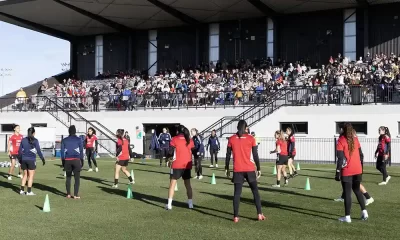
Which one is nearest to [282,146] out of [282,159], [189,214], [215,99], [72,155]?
[282,159]

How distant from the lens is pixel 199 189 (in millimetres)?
16219

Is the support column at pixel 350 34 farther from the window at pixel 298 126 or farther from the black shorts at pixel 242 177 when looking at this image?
the black shorts at pixel 242 177

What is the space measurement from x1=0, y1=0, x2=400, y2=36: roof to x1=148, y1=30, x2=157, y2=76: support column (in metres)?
0.92

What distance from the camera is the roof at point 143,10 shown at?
38.7 metres

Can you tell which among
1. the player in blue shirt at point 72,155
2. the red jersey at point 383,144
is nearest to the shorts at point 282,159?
the red jersey at point 383,144

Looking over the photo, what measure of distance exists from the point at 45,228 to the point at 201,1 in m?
30.5

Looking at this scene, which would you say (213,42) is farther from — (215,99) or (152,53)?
(215,99)

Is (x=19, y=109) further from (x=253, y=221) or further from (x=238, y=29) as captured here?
(x=253, y=221)

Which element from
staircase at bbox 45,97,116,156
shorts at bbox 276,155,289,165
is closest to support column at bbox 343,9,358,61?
staircase at bbox 45,97,116,156

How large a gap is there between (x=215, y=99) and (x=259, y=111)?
3.46m

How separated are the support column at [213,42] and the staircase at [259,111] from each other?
1245 centimetres

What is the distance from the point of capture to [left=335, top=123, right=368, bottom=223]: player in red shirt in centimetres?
1048

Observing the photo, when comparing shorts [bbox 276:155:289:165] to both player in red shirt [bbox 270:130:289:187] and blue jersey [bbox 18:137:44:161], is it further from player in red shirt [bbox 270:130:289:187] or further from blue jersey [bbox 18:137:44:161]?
blue jersey [bbox 18:137:44:161]

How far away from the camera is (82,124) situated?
37.8 metres
